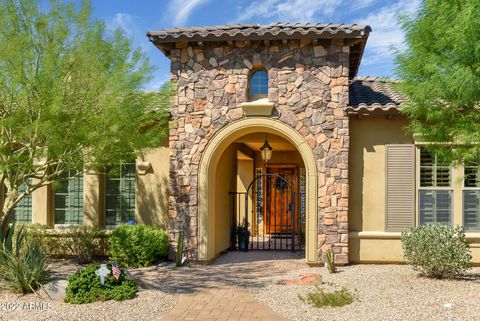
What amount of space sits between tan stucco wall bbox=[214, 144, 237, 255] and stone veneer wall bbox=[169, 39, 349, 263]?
1.20 m

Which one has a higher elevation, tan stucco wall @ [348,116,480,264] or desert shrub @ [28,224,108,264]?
tan stucco wall @ [348,116,480,264]

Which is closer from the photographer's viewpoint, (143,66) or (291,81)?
(143,66)

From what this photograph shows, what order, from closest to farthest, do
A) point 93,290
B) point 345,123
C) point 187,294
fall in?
1. point 93,290
2. point 187,294
3. point 345,123

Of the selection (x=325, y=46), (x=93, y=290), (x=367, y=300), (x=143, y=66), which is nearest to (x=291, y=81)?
(x=325, y=46)

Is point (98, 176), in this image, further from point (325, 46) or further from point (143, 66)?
point (325, 46)

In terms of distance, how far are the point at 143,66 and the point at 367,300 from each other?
19.7 feet

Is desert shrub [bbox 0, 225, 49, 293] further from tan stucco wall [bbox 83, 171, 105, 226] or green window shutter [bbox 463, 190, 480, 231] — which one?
green window shutter [bbox 463, 190, 480, 231]

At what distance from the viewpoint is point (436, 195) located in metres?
11.3

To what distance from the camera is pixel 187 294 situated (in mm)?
8672

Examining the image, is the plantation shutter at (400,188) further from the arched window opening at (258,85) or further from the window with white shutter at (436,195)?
the arched window opening at (258,85)

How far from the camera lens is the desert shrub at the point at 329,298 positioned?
7.75 metres

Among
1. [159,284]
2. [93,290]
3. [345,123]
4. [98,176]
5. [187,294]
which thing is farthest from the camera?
[98,176]

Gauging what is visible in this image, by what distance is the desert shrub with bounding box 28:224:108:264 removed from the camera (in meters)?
11.6

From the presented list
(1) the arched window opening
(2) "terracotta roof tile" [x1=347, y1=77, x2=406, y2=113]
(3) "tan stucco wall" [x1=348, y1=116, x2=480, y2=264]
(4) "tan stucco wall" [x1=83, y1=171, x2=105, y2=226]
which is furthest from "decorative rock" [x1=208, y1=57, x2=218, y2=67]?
(4) "tan stucco wall" [x1=83, y1=171, x2=105, y2=226]
